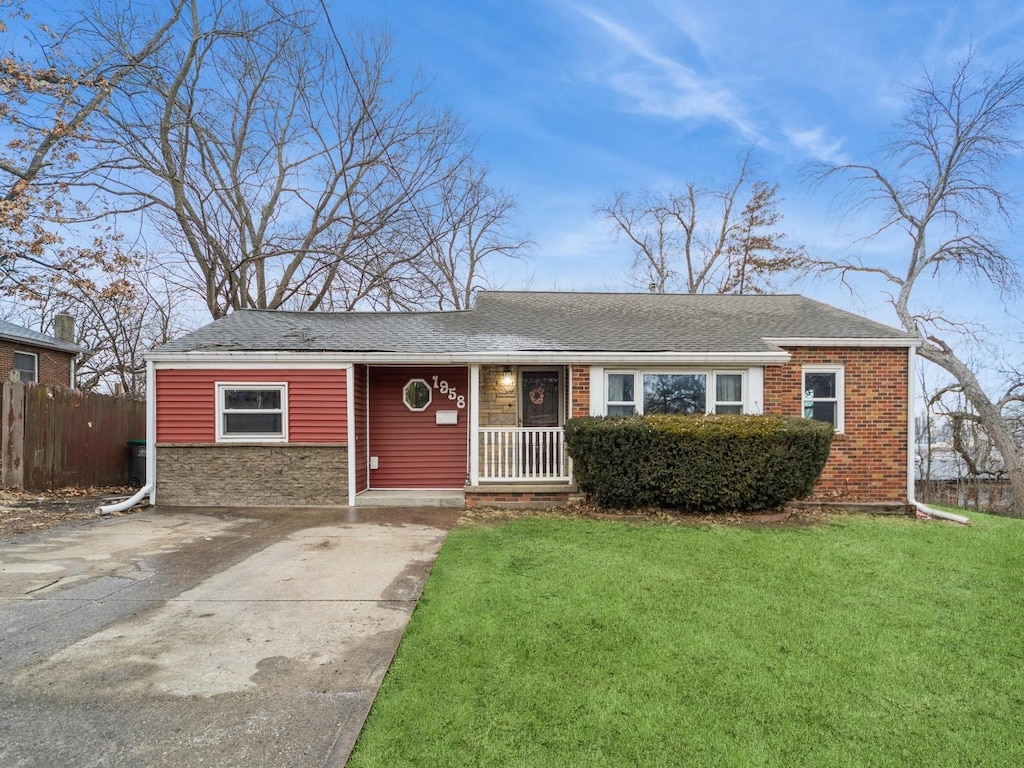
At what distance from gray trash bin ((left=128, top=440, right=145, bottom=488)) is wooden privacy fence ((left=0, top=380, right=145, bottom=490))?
0.46 feet

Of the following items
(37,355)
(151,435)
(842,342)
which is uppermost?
(37,355)

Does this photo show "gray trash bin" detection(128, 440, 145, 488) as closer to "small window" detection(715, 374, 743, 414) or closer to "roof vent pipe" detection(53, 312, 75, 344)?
"roof vent pipe" detection(53, 312, 75, 344)

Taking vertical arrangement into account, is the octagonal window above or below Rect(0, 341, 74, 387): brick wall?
below

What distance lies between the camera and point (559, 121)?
15266 millimetres

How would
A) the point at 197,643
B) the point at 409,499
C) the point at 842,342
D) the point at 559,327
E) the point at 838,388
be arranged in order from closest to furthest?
the point at 197,643 → the point at 409,499 → the point at 842,342 → the point at 838,388 → the point at 559,327

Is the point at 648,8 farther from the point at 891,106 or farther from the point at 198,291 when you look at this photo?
the point at 198,291

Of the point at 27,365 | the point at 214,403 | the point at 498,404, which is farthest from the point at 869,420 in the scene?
the point at 27,365

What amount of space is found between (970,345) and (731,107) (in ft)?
35.8

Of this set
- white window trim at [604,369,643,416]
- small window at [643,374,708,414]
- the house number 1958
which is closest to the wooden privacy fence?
the house number 1958

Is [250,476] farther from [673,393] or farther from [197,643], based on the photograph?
[673,393]

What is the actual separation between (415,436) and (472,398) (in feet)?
5.98

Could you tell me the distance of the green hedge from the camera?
7625 mm

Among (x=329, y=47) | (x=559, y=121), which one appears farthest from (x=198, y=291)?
(x=559, y=121)

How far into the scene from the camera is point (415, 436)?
10.0 meters
